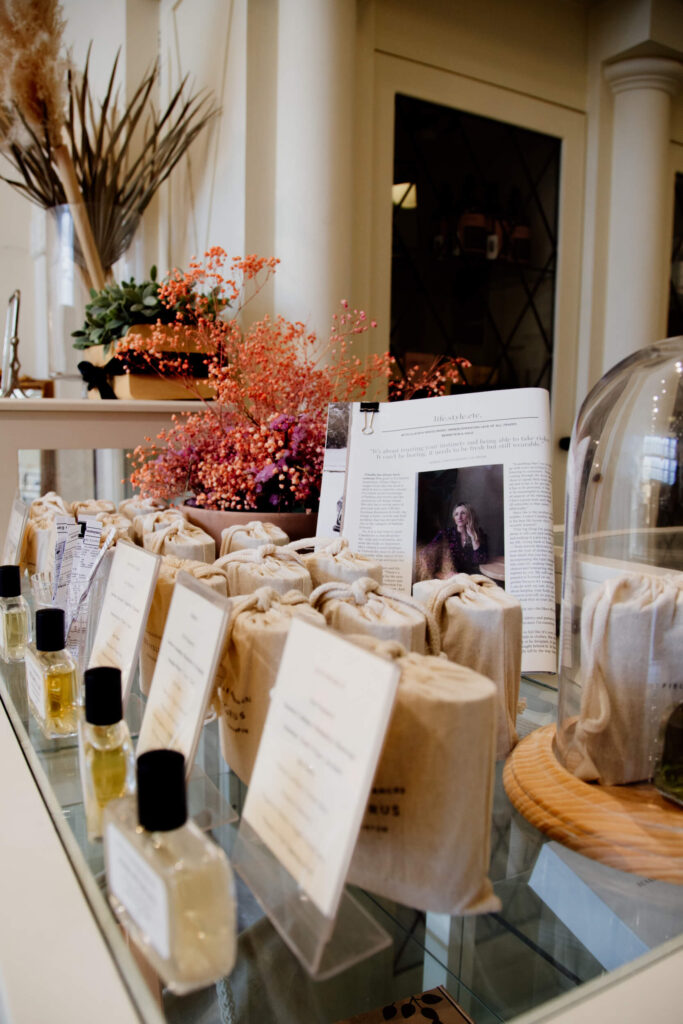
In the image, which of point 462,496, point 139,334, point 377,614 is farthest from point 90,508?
point 377,614

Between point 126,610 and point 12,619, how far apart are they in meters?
0.29

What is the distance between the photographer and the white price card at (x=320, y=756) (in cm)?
33

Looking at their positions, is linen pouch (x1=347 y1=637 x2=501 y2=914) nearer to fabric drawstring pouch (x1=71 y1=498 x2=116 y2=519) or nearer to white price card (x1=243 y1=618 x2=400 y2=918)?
white price card (x1=243 y1=618 x2=400 y2=918)

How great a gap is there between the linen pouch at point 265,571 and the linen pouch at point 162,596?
1.2 inches

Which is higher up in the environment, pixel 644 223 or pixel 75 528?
pixel 644 223

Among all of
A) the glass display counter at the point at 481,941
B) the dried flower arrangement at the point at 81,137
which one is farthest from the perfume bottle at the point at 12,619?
the dried flower arrangement at the point at 81,137

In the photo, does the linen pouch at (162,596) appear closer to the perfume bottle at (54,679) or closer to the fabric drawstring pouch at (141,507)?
the perfume bottle at (54,679)

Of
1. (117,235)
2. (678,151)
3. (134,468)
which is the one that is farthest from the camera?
(678,151)

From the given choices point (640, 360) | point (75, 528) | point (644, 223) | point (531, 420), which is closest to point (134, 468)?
point (75, 528)

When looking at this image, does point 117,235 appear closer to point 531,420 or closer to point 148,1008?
point 531,420

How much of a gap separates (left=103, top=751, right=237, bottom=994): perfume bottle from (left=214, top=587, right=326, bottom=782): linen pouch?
14 cm

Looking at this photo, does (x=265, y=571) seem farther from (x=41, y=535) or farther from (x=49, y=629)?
(x=41, y=535)

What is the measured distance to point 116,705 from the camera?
45 centimetres

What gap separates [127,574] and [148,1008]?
31cm
